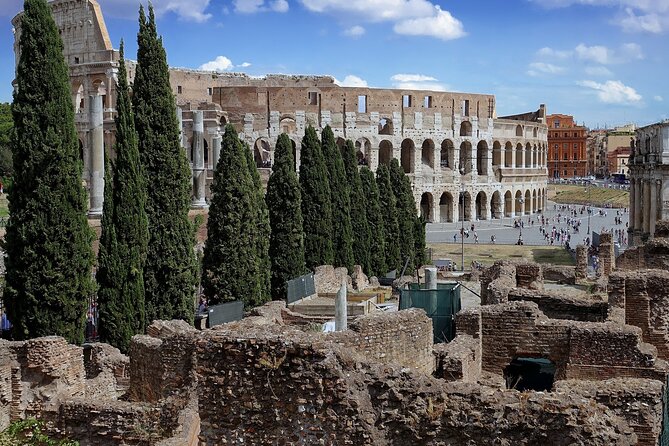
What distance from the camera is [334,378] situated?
19.9 feet

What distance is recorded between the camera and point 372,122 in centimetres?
6266

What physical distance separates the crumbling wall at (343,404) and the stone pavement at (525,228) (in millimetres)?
43343

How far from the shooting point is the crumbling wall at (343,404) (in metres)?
5.68

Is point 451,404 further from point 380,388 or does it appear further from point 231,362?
point 231,362

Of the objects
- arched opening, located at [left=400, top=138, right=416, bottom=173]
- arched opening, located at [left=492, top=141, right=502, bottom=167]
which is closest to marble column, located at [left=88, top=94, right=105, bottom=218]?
arched opening, located at [left=400, top=138, right=416, bottom=173]

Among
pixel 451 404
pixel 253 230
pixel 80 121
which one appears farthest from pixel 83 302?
pixel 80 121

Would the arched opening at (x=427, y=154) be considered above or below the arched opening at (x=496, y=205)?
above

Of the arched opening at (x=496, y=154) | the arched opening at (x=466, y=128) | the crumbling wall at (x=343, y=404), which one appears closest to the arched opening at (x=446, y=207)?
the arched opening at (x=466, y=128)

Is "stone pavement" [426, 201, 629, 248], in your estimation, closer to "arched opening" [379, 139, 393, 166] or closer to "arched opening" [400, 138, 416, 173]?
"arched opening" [400, 138, 416, 173]

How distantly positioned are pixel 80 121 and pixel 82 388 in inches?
1770

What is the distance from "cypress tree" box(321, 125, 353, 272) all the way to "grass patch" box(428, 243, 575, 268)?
42.4 ft

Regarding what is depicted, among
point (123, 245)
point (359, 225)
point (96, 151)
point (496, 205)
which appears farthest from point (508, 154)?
point (123, 245)

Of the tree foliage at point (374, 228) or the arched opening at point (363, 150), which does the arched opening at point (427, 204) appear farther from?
the tree foliage at point (374, 228)

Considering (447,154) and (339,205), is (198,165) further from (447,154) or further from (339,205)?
(447,154)
